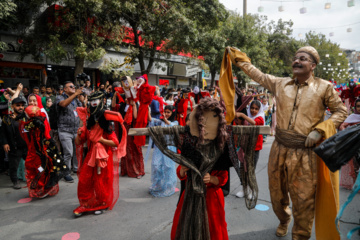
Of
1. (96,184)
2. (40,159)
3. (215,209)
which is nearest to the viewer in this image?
(215,209)

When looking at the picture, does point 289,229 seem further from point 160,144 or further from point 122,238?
point 160,144

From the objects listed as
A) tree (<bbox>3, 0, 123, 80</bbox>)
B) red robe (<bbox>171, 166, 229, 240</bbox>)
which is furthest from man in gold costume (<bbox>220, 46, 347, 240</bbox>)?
tree (<bbox>3, 0, 123, 80</bbox>)

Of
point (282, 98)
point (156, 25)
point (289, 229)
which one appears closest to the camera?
point (282, 98)

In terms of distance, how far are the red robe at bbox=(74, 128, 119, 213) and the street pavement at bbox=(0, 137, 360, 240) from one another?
0.15 meters

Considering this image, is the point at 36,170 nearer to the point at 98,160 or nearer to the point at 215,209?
the point at 98,160

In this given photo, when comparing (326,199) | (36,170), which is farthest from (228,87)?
(36,170)

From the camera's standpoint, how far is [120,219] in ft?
11.6

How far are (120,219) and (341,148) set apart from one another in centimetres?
300

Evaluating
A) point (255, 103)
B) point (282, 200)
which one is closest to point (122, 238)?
point (282, 200)

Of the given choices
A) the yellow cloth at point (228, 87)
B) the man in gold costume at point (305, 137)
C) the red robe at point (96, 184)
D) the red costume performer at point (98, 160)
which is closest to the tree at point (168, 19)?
the red costume performer at point (98, 160)

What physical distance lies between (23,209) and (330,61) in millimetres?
39944

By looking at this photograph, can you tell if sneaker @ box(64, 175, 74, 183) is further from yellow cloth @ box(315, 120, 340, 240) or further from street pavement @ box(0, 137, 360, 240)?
yellow cloth @ box(315, 120, 340, 240)

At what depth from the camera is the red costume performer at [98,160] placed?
3.57m

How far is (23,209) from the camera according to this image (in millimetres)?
3873
